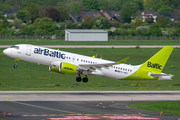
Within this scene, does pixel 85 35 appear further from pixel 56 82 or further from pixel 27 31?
pixel 56 82

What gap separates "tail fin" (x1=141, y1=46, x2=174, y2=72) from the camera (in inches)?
2489

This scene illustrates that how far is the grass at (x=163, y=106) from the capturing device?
44.0 meters

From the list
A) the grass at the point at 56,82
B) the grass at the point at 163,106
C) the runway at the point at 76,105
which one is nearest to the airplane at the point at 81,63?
the grass at the point at 56,82

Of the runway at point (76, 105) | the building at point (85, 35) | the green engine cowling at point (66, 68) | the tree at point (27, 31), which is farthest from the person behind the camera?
the tree at point (27, 31)

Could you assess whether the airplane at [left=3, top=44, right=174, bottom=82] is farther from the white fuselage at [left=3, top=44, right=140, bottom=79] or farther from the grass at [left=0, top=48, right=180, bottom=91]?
the grass at [left=0, top=48, right=180, bottom=91]

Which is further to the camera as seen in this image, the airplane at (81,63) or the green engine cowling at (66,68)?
the airplane at (81,63)

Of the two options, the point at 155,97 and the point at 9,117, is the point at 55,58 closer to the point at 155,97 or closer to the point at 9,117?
the point at 155,97

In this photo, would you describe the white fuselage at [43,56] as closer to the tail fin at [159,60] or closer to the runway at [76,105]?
the runway at [76,105]

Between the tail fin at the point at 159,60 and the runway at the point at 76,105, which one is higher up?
the tail fin at the point at 159,60

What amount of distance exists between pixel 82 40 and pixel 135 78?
306 feet

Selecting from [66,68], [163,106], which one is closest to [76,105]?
[163,106]

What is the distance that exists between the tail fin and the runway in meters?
5.73

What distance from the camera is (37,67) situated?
9200cm

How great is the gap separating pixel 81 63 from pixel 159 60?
14446mm
